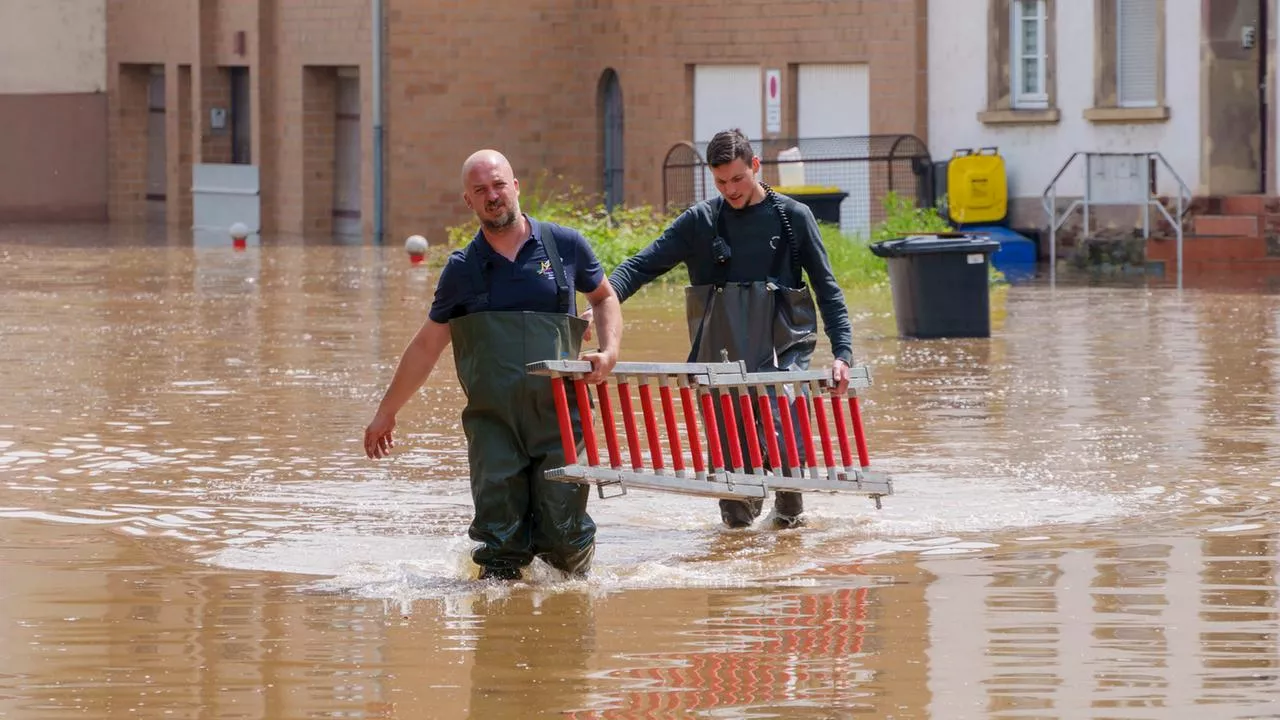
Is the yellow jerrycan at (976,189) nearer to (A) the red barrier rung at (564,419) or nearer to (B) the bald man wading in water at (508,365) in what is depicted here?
(B) the bald man wading in water at (508,365)

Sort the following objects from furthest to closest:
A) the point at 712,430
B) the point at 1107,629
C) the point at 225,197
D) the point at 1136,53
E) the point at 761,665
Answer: the point at 225,197 → the point at 1136,53 → the point at 712,430 → the point at 1107,629 → the point at 761,665

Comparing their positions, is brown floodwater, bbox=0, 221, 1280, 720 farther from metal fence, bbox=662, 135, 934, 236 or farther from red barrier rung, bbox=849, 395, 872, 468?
metal fence, bbox=662, 135, 934, 236

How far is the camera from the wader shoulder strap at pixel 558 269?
8.52m

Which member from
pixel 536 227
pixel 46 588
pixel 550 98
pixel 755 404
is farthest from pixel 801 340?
pixel 550 98

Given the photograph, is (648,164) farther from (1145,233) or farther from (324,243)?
(1145,233)

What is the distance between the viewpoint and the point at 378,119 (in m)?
34.0

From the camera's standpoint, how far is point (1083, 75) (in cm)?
2784

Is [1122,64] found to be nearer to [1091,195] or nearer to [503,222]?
[1091,195]

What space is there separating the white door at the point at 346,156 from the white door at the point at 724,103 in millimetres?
6476

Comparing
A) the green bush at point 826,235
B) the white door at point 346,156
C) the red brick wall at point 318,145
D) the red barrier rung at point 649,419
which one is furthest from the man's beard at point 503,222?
the white door at point 346,156

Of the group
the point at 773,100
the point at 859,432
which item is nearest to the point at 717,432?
the point at 859,432

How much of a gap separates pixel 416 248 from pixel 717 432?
19.9 metres

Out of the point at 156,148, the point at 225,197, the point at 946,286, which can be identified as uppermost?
the point at 156,148

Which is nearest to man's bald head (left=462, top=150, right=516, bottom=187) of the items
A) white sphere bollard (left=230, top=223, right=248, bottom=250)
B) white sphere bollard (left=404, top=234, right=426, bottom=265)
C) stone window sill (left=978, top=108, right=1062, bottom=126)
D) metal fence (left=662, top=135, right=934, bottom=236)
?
metal fence (left=662, top=135, right=934, bottom=236)
